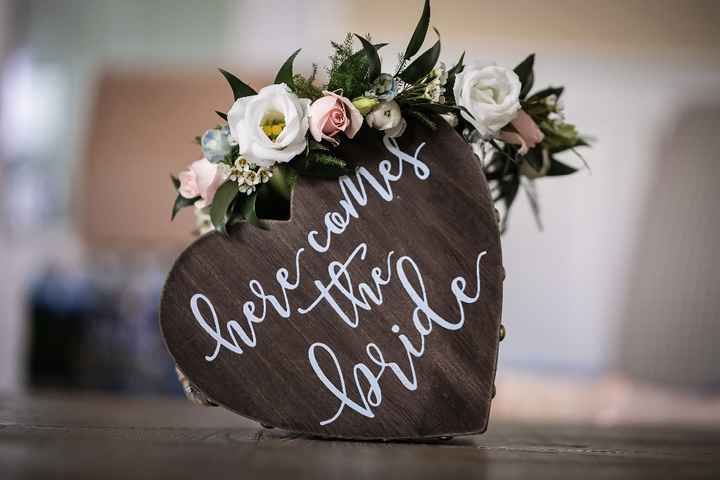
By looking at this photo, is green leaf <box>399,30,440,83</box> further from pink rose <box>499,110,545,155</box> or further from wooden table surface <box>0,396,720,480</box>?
wooden table surface <box>0,396,720,480</box>

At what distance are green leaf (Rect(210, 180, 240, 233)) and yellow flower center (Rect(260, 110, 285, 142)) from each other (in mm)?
73

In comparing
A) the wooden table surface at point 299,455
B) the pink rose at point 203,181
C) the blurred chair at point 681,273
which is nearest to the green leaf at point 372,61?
the pink rose at point 203,181

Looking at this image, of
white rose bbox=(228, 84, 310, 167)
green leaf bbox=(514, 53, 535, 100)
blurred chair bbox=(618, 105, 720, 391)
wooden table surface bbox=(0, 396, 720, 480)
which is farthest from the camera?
blurred chair bbox=(618, 105, 720, 391)

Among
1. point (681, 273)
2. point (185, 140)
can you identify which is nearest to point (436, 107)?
point (681, 273)

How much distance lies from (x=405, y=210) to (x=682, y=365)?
1.49 m

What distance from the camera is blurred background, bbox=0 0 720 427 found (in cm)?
282

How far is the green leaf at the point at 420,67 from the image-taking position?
0.83 meters

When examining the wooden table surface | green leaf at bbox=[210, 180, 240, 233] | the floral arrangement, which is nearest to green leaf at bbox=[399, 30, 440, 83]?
the floral arrangement

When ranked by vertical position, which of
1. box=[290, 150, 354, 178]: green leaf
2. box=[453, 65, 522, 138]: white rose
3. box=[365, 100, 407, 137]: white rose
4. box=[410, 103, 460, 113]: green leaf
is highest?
box=[453, 65, 522, 138]: white rose

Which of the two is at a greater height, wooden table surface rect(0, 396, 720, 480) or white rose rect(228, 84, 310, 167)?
white rose rect(228, 84, 310, 167)

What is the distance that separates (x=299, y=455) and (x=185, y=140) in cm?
232

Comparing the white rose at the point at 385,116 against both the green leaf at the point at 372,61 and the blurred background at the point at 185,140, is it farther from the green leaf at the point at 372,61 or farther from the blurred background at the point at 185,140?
the blurred background at the point at 185,140

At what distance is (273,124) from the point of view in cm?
80

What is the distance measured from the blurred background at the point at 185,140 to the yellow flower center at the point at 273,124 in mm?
1960
